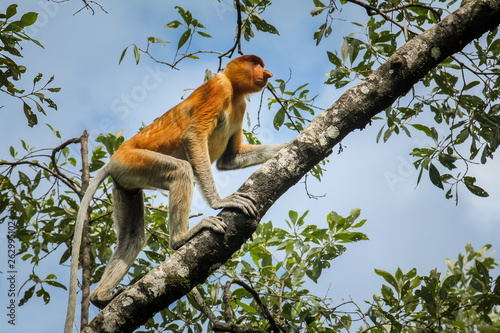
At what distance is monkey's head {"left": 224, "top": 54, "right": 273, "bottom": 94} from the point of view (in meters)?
3.89

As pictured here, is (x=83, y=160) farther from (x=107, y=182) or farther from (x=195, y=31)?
(x=195, y=31)

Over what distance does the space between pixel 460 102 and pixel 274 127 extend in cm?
141

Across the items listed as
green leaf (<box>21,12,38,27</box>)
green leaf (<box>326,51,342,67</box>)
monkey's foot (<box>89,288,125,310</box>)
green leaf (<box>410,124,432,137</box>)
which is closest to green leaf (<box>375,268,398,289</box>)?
green leaf (<box>410,124,432,137</box>)

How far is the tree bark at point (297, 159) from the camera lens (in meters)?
2.25

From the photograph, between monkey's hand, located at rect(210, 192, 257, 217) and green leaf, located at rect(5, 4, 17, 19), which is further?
green leaf, located at rect(5, 4, 17, 19)

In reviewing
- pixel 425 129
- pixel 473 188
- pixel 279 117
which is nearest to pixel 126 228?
pixel 279 117

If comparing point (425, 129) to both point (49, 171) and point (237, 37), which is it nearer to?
point (237, 37)

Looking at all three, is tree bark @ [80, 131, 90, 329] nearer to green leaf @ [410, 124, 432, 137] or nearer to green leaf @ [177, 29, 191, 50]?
green leaf @ [177, 29, 191, 50]

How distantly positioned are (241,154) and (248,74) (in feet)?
2.31

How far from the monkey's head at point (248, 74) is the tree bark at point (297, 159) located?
1372 mm

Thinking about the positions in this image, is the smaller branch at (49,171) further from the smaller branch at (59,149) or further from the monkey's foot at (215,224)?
the monkey's foot at (215,224)

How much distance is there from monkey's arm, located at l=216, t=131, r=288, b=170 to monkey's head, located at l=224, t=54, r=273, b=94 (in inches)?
16.1

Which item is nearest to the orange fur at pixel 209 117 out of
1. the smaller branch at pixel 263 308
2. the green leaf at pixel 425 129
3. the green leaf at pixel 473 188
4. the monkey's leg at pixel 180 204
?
the monkey's leg at pixel 180 204

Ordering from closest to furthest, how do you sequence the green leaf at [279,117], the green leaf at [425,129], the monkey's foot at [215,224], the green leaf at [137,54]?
the monkey's foot at [215,224]
the green leaf at [425,129]
the green leaf at [137,54]
the green leaf at [279,117]
